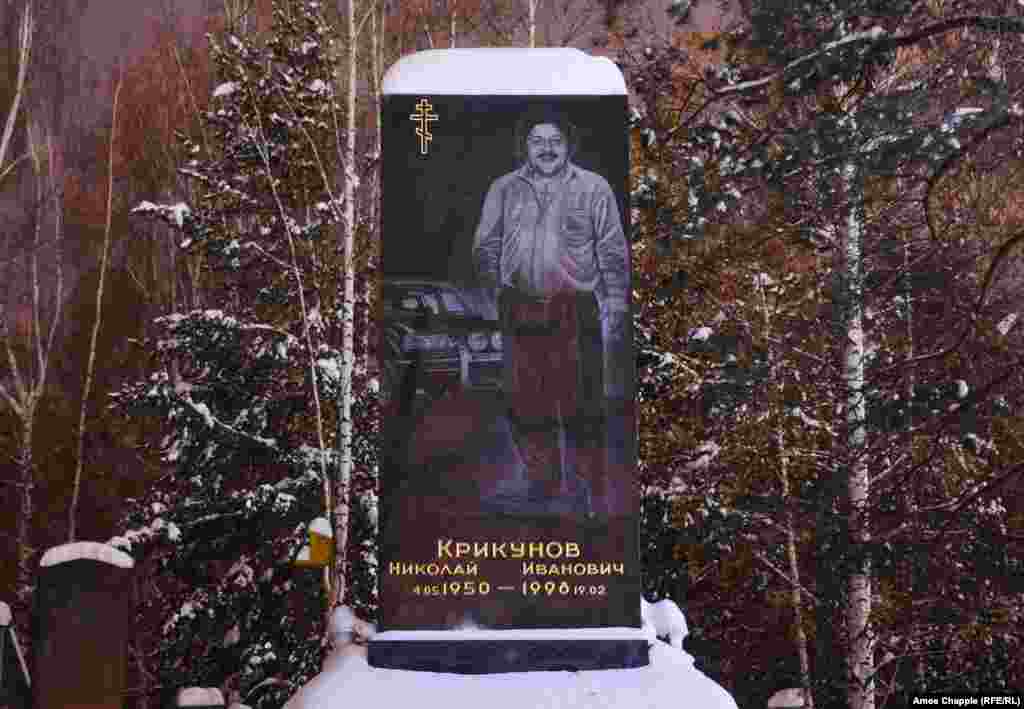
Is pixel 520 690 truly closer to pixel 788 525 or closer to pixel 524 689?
pixel 524 689

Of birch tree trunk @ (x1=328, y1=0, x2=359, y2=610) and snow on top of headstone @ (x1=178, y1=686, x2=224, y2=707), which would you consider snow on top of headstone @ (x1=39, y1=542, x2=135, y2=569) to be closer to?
snow on top of headstone @ (x1=178, y1=686, x2=224, y2=707)

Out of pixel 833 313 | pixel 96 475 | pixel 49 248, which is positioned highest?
pixel 49 248

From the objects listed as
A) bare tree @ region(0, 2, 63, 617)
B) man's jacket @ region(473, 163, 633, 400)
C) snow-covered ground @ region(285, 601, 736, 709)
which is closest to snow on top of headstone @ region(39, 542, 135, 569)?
snow-covered ground @ region(285, 601, 736, 709)

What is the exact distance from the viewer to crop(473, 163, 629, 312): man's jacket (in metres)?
6.63

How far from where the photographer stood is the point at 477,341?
658cm

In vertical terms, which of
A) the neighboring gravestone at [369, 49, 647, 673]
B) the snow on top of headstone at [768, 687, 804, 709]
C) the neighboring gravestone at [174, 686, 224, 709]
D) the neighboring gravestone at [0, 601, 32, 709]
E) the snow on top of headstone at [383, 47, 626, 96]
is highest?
the snow on top of headstone at [383, 47, 626, 96]

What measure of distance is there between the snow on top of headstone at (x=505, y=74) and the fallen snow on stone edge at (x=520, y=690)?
3149mm

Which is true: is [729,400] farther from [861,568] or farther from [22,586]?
[22,586]

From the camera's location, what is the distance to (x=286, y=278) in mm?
14055

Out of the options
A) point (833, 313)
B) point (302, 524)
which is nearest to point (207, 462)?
point (302, 524)

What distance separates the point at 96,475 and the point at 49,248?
14.9 feet

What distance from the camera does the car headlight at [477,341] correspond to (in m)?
6.57

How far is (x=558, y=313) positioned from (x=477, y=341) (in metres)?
0.47

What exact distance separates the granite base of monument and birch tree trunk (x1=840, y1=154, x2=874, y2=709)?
14.2 feet
